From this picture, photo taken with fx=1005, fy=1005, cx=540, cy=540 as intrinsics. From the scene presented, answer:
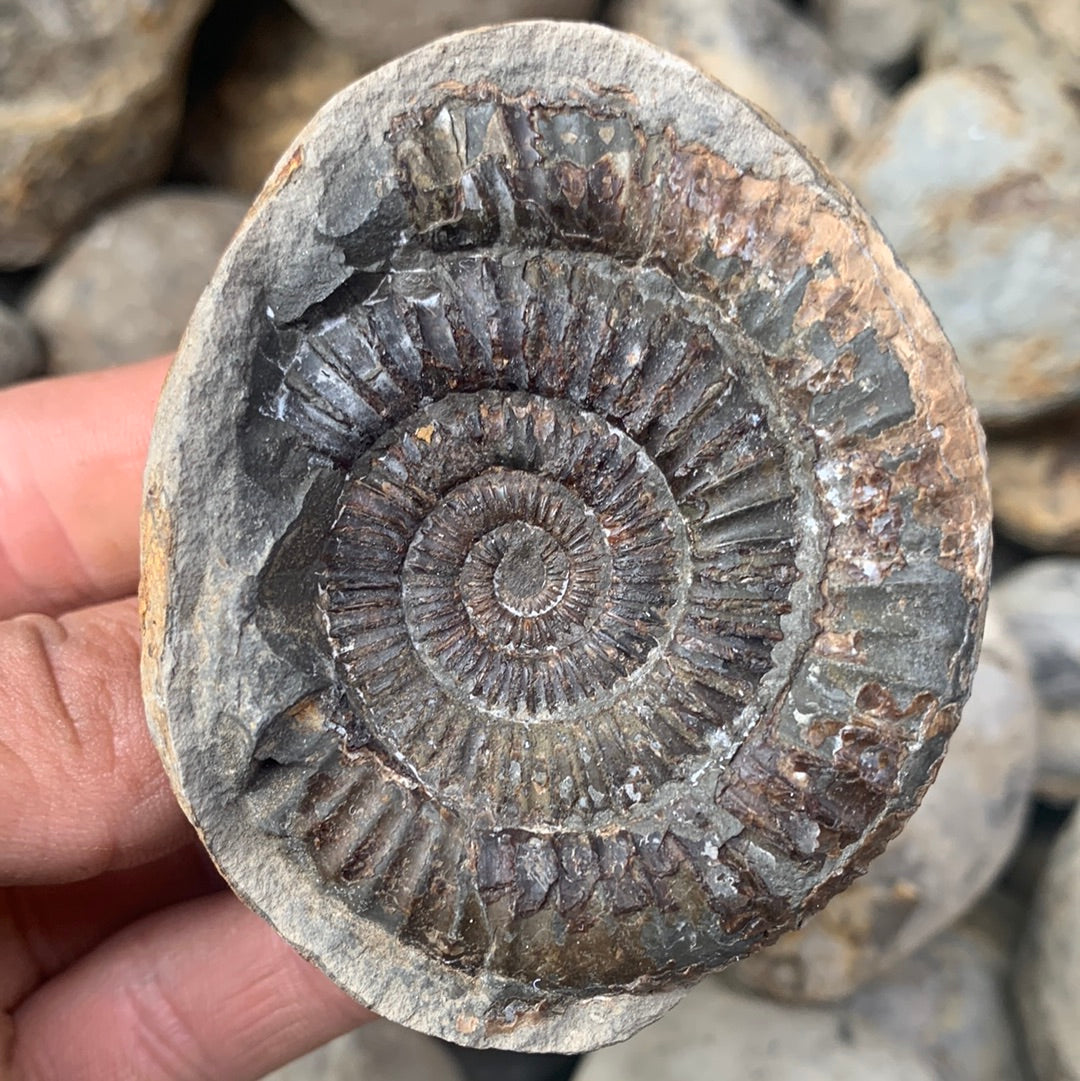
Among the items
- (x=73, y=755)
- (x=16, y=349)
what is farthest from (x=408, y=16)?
(x=73, y=755)

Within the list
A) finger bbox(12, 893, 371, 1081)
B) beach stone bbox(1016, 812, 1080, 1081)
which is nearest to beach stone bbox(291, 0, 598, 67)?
finger bbox(12, 893, 371, 1081)

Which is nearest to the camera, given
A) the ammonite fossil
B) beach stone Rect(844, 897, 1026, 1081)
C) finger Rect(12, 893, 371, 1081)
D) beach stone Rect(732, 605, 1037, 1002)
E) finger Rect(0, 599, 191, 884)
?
the ammonite fossil

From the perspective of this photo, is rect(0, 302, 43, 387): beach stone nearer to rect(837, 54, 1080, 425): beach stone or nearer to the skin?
the skin

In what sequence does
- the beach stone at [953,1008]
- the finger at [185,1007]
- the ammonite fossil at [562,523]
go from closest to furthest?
1. the ammonite fossil at [562,523]
2. the finger at [185,1007]
3. the beach stone at [953,1008]

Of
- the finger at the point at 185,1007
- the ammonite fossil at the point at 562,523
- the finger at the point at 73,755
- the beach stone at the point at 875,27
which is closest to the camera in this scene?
the ammonite fossil at the point at 562,523

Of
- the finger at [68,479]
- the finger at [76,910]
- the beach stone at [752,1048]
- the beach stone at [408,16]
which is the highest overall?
the beach stone at [408,16]

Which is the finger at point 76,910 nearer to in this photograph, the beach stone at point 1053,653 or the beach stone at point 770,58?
the beach stone at point 1053,653

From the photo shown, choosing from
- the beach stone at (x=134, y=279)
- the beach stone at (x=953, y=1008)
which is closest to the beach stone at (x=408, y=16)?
the beach stone at (x=134, y=279)

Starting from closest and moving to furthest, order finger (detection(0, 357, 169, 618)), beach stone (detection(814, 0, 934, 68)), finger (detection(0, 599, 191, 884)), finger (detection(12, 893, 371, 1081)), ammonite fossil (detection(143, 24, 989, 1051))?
ammonite fossil (detection(143, 24, 989, 1051))
finger (detection(0, 599, 191, 884))
finger (detection(12, 893, 371, 1081))
finger (detection(0, 357, 169, 618))
beach stone (detection(814, 0, 934, 68))
